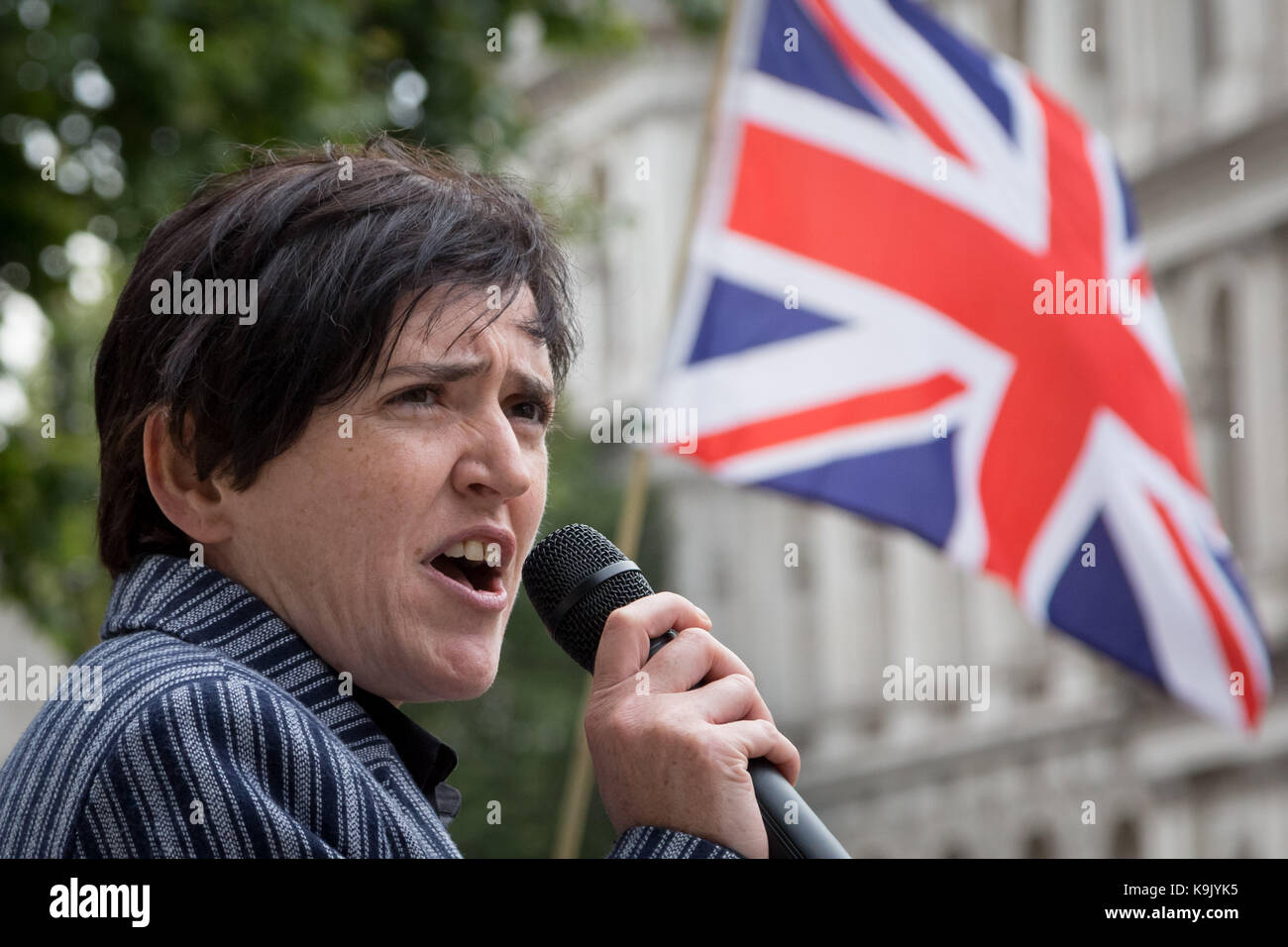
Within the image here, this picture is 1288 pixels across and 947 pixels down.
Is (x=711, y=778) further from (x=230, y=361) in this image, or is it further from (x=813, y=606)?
(x=813, y=606)

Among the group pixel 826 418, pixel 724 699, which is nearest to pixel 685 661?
pixel 724 699

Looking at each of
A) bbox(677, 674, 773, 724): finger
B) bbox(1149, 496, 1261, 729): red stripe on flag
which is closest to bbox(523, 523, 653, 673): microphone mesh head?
bbox(677, 674, 773, 724): finger

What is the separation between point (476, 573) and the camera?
2420mm

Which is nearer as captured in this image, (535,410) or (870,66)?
(535,410)

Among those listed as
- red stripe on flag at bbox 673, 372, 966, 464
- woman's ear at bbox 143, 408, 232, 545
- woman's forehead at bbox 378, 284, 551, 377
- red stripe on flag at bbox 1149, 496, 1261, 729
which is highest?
red stripe on flag at bbox 673, 372, 966, 464

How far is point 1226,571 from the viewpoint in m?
7.80

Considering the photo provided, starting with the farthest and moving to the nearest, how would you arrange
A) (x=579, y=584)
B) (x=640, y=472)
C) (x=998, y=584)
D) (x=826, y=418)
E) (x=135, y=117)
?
(x=998, y=584) < (x=135, y=117) < (x=826, y=418) < (x=640, y=472) < (x=579, y=584)

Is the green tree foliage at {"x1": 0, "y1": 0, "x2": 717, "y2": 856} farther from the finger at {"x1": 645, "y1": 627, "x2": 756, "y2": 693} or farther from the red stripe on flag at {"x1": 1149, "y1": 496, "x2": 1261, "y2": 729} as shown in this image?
the finger at {"x1": 645, "y1": 627, "x2": 756, "y2": 693}

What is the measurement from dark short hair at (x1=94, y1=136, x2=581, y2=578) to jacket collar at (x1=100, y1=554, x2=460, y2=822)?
0.38 ft

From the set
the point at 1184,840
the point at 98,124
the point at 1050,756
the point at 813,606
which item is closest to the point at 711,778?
the point at 98,124

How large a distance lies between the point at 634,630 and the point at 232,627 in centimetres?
40

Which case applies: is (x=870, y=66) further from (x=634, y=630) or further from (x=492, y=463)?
(x=634, y=630)

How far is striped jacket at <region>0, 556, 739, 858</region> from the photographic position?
190 cm
